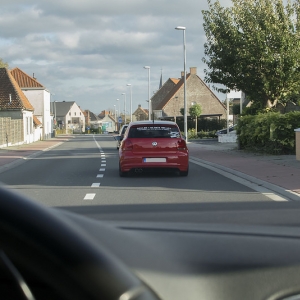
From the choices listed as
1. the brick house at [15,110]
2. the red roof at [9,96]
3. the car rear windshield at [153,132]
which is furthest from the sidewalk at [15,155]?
the red roof at [9,96]

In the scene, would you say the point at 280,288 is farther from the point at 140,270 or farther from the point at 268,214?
the point at 268,214

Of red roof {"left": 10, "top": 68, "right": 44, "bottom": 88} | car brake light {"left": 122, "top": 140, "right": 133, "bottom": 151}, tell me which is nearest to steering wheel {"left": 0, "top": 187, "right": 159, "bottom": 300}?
car brake light {"left": 122, "top": 140, "right": 133, "bottom": 151}

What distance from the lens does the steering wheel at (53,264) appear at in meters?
1.11

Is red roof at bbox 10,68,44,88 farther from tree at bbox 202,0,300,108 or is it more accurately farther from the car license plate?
the car license plate

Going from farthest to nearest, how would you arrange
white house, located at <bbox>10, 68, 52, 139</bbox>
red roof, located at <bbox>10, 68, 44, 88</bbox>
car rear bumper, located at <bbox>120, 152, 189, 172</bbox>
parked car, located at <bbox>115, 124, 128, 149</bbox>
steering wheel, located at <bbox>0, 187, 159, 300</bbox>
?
red roof, located at <bbox>10, 68, 44, 88</bbox>
white house, located at <bbox>10, 68, 52, 139</bbox>
parked car, located at <bbox>115, 124, 128, 149</bbox>
car rear bumper, located at <bbox>120, 152, 189, 172</bbox>
steering wheel, located at <bbox>0, 187, 159, 300</bbox>

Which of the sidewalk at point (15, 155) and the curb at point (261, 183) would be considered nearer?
the curb at point (261, 183)

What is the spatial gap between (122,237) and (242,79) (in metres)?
23.8

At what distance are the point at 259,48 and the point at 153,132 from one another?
10.9 metres

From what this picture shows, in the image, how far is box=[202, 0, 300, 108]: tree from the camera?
23344 mm

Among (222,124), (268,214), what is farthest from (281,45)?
(222,124)

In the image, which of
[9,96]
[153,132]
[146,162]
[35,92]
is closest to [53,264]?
[146,162]

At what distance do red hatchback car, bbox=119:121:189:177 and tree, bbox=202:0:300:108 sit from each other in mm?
10416

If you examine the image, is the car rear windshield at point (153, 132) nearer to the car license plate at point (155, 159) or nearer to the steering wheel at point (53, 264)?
→ the car license plate at point (155, 159)

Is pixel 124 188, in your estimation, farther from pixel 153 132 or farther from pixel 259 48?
pixel 259 48
